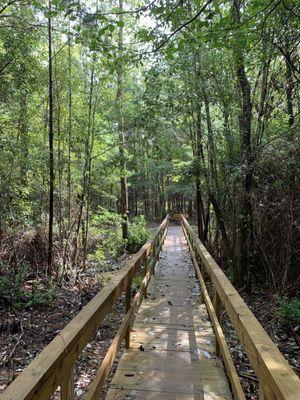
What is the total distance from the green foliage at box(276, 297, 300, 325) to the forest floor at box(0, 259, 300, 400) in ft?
0.46

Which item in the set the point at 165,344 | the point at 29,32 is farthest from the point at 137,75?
the point at 165,344

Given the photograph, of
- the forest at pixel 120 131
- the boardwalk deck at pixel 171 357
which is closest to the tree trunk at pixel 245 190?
the forest at pixel 120 131

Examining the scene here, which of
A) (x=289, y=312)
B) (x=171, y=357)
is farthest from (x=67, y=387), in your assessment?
(x=289, y=312)

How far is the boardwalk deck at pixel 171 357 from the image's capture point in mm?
2896

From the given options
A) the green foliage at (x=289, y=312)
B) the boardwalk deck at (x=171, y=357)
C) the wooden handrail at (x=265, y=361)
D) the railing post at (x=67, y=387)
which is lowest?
the green foliage at (x=289, y=312)

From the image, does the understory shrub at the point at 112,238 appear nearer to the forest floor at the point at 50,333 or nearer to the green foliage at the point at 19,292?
the forest floor at the point at 50,333

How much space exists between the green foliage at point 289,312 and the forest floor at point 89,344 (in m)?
0.14

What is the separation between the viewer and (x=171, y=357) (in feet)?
11.8

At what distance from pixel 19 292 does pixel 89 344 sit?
2779 millimetres

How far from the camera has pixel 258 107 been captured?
8078 mm

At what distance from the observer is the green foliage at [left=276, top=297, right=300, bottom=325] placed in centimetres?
626

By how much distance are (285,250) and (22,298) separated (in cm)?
597

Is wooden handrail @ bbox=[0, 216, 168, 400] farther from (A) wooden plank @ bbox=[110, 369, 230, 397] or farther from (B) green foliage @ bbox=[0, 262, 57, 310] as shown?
(B) green foliage @ bbox=[0, 262, 57, 310]

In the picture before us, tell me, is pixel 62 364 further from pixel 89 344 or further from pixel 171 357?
pixel 89 344
